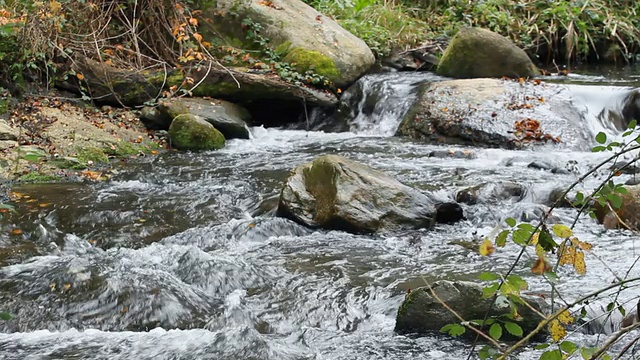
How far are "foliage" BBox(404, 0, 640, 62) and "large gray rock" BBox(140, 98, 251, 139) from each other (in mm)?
5919

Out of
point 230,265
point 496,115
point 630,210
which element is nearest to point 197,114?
point 496,115

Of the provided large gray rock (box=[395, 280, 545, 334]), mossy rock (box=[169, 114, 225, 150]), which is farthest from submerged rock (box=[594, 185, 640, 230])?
mossy rock (box=[169, 114, 225, 150])

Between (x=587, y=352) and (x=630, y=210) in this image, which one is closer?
(x=587, y=352)

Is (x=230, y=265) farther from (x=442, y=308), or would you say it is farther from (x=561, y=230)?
(x=561, y=230)

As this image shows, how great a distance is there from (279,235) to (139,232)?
108 centimetres

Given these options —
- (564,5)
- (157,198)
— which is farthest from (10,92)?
(564,5)

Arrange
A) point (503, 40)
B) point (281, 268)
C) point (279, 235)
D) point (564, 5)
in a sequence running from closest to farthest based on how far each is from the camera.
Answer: point (281, 268), point (279, 235), point (503, 40), point (564, 5)

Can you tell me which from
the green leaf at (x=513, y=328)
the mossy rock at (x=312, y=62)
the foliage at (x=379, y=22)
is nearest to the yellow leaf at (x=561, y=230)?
the green leaf at (x=513, y=328)

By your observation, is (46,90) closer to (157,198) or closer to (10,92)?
(10,92)

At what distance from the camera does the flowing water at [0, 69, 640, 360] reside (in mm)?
3627

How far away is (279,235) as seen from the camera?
5.48m

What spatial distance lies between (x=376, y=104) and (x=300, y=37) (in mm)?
1538

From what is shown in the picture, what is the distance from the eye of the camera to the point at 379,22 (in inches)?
524

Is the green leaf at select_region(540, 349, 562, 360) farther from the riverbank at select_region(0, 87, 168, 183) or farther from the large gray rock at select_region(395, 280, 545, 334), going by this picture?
the riverbank at select_region(0, 87, 168, 183)
